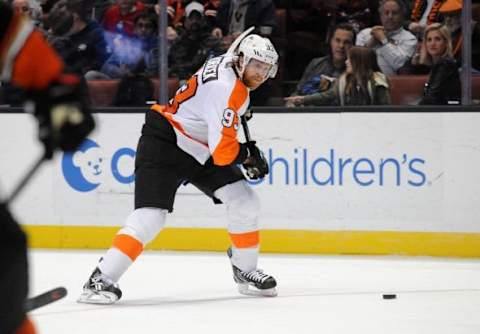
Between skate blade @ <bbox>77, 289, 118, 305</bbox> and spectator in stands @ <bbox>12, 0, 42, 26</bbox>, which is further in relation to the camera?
spectator in stands @ <bbox>12, 0, 42, 26</bbox>

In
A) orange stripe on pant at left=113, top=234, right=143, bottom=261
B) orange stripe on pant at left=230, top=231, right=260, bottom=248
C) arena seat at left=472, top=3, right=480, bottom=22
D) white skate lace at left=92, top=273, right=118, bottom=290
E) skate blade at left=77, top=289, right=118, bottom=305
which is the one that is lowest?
skate blade at left=77, top=289, right=118, bottom=305

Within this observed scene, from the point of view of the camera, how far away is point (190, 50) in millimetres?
7219

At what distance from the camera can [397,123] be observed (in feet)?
22.6

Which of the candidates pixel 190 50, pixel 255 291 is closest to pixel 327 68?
pixel 190 50

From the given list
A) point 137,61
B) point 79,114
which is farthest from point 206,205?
point 79,114

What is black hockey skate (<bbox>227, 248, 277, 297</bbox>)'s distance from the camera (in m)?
5.52

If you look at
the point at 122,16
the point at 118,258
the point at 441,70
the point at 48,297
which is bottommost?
the point at 118,258

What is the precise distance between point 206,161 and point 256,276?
1.95 feet

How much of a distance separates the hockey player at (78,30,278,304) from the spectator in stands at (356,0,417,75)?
170cm

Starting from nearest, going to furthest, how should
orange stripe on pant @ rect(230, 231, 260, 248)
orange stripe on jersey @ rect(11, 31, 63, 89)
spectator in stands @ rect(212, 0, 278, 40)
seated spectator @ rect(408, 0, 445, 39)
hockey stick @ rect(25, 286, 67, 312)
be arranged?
orange stripe on jersey @ rect(11, 31, 63, 89) < hockey stick @ rect(25, 286, 67, 312) < orange stripe on pant @ rect(230, 231, 260, 248) < seated spectator @ rect(408, 0, 445, 39) < spectator in stands @ rect(212, 0, 278, 40)

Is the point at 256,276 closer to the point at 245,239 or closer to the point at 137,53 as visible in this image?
the point at 245,239

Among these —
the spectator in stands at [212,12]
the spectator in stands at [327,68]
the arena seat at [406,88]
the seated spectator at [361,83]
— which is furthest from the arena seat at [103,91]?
the arena seat at [406,88]

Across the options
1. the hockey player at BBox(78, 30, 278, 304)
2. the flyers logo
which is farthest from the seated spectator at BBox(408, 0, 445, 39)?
the flyers logo

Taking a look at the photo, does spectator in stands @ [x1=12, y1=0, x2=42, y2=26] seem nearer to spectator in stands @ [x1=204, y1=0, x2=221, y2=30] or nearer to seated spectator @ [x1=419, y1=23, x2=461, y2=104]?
spectator in stands @ [x1=204, y1=0, x2=221, y2=30]
